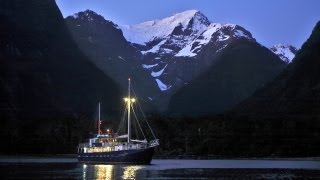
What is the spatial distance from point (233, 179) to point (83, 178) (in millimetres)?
22190

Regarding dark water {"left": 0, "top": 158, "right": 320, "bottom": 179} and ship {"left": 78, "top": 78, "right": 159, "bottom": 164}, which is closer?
dark water {"left": 0, "top": 158, "right": 320, "bottom": 179}

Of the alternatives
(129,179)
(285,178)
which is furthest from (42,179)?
(285,178)

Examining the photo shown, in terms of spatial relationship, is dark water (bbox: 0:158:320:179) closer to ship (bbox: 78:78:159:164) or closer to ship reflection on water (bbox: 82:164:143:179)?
ship reflection on water (bbox: 82:164:143:179)

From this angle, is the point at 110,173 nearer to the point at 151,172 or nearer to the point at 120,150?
the point at 151,172

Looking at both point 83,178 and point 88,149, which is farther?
point 88,149

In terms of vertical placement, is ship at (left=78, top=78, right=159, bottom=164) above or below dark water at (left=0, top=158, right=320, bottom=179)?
above

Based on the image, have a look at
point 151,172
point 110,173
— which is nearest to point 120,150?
point 151,172

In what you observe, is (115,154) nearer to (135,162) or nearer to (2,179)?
(135,162)

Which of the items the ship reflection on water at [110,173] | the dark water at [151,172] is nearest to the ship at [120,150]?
the dark water at [151,172]

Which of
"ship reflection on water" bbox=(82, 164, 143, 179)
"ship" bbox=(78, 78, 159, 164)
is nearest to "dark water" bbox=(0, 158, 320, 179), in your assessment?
"ship reflection on water" bbox=(82, 164, 143, 179)

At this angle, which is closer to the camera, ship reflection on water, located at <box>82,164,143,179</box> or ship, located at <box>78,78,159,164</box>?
ship reflection on water, located at <box>82,164,143,179</box>

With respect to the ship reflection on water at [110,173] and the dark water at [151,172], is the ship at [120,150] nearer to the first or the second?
the dark water at [151,172]

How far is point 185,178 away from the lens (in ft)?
332

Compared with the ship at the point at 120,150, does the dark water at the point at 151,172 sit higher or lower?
lower
